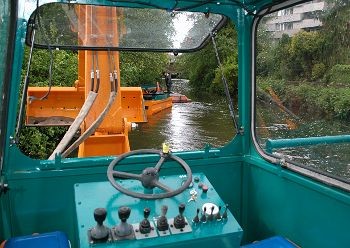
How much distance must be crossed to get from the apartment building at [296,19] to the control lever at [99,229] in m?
1.71

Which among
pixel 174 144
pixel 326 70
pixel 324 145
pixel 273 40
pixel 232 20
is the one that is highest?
pixel 232 20

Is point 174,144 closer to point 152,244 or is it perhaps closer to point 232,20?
point 232,20

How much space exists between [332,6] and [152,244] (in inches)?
66.7

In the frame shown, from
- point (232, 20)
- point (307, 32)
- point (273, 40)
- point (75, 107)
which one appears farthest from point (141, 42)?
point (75, 107)

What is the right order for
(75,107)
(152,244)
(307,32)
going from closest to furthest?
(152,244) → (307,32) → (75,107)

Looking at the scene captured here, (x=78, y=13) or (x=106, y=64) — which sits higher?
(x=78, y=13)

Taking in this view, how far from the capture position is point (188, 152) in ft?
9.25

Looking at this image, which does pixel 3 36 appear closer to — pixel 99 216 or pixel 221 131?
pixel 99 216

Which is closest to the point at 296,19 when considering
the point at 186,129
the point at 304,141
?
the point at 304,141

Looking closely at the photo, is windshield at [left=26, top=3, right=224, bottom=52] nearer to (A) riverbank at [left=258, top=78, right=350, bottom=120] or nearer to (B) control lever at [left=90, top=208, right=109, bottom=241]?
(A) riverbank at [left=258, top=78, right=350, bottom=120]

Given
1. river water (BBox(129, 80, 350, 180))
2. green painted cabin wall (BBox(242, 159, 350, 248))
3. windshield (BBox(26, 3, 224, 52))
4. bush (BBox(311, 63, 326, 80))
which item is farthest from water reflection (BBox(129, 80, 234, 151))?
bush (BBox(311, 63, 326, 80))

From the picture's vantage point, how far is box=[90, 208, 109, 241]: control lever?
1612 millimetres

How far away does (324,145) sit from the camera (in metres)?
2.33

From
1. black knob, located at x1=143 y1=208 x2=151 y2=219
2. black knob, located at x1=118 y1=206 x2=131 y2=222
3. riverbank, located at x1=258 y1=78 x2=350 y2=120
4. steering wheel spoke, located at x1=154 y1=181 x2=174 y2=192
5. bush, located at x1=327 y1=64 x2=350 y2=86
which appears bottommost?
black knob, located at x1=143 y1=208 x2=151 y2=219
